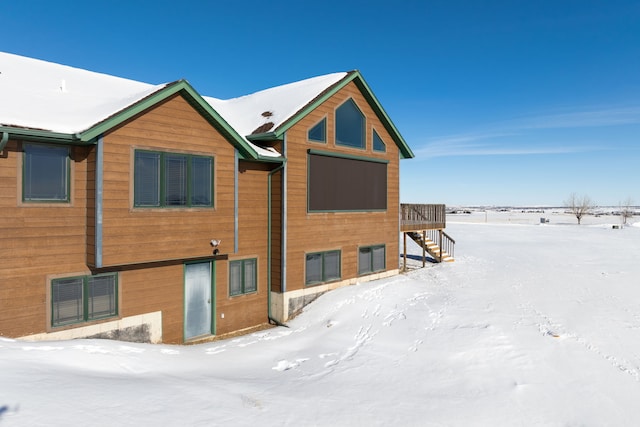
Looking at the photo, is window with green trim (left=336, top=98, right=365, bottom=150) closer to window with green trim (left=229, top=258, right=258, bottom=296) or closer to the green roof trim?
the green roof trim

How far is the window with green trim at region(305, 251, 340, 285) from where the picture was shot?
15.7 m

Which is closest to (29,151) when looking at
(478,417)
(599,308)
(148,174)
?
(148,174)

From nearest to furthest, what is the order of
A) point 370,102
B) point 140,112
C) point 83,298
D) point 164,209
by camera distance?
point 83,298 → point 140,112 → point 164,209 → point 370,102

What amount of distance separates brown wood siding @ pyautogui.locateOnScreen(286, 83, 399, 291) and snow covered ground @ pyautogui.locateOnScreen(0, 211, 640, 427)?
1864 millimetres

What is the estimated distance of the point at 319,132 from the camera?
1577 centimetres

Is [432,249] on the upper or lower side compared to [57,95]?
lower

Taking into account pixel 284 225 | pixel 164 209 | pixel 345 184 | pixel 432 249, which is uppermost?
pixel 345 184

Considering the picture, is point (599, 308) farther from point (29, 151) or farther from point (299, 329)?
point (29, 151)

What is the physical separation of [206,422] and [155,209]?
655 centimetres

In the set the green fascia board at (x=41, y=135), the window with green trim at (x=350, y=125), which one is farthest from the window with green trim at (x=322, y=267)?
the green fascia board at (x=41, y=135)

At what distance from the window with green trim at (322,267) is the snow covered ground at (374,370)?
0.81 metres

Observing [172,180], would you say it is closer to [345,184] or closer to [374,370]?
[374,370]

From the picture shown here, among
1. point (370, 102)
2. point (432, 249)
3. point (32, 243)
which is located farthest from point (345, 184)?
point (432, 249)

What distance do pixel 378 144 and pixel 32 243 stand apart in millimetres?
13521
